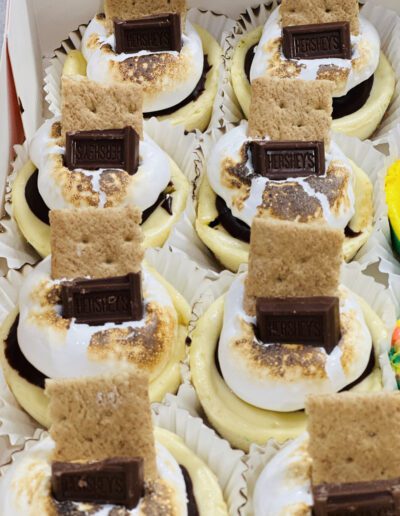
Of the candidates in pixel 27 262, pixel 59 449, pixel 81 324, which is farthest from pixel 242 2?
pixel 59 449

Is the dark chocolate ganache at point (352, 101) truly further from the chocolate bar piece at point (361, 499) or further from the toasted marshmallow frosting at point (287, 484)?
the chocolate bar piece at point (361, 499)

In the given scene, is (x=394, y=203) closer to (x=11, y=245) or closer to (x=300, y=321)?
(x=300, y=321)

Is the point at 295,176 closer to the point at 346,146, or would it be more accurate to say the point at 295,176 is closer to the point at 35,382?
the point at 346,146

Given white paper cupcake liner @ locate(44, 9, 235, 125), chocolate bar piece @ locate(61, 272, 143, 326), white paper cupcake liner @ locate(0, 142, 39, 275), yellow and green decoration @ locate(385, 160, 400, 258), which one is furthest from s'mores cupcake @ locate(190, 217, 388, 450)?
white paper cupcake liner @ locate(44, 9, 235, 125)

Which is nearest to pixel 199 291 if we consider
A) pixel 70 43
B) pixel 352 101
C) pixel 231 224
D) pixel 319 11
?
pixel 231 224

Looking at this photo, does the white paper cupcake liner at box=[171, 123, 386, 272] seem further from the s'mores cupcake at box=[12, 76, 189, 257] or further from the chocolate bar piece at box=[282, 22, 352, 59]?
the chocolate bar piece at box=[282, 22, 352, 59]
